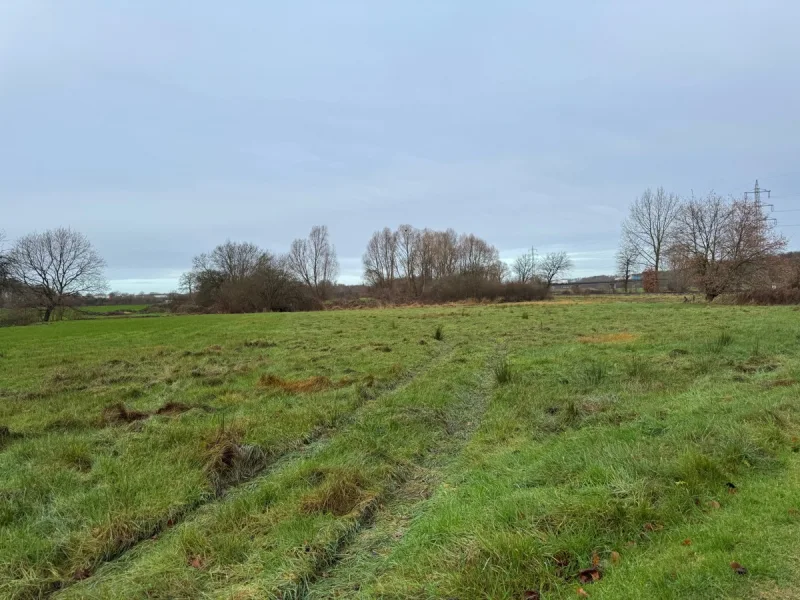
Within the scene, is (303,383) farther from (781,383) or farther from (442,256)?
(442,256)

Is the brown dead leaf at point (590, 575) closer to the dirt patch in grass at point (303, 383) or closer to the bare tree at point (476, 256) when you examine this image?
the dirt patch in grass at point (303, 383)

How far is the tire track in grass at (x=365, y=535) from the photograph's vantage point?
3.49 metres

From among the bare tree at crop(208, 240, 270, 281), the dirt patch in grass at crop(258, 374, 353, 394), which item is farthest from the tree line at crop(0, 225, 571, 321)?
the dirt patch in grass at crop(258, 374, 353, 394)

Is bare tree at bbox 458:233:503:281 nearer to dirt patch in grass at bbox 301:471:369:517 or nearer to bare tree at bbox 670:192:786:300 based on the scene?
bare tree at bbox 670:192:786:300

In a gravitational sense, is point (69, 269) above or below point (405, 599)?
above

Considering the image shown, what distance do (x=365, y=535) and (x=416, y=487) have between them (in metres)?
1.24

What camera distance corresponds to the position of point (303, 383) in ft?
35.0

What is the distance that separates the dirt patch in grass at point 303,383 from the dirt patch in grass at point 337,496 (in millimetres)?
4992

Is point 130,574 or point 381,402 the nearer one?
point 130,574

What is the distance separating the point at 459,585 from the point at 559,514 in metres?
1.21

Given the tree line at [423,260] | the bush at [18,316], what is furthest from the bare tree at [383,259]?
the bush at [18,316]

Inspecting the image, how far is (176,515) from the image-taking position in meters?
4.71

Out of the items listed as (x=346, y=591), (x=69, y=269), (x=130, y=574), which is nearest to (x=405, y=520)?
(x=346, y=591)

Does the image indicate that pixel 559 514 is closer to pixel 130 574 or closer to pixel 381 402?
pixel 130 574
